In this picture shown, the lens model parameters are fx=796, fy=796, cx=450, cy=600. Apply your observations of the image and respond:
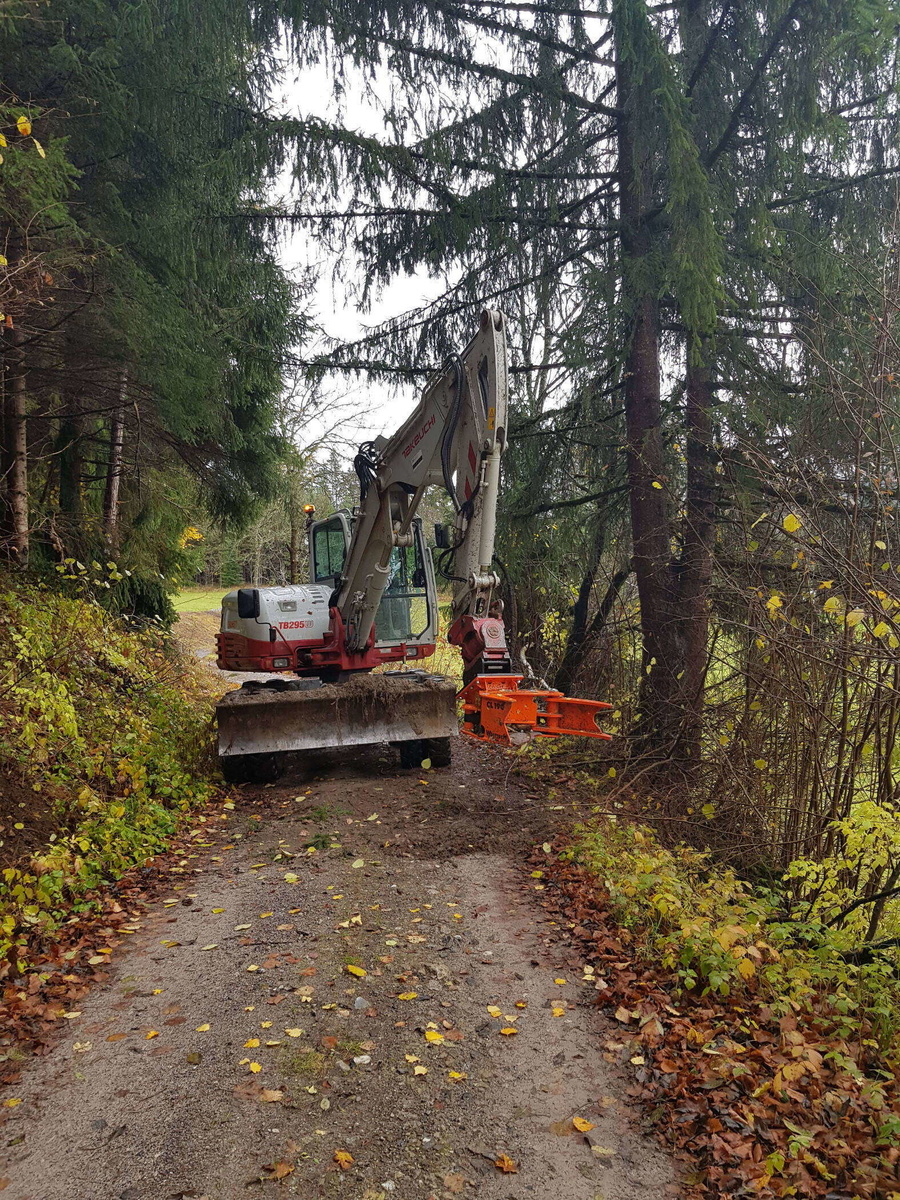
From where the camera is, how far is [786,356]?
7395 mm

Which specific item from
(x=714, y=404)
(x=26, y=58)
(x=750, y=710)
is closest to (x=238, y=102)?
(x=26, y=58)

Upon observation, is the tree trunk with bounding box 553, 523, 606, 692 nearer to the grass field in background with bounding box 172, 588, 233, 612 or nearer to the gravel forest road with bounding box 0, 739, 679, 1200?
the gravel forest road with bounding box 0, 739, 679, 1200

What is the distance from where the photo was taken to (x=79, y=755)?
6.82m

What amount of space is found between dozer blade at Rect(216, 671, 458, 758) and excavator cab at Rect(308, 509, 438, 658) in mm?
1026

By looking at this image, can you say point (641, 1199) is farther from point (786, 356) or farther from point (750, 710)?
point (786, 356)

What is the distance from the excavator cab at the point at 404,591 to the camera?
31.1 ft

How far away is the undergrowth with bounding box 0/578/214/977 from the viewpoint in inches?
200

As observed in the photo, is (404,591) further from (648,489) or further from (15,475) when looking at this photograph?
(15,475)

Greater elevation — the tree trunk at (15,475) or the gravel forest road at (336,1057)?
the tree trunk at (15,475)

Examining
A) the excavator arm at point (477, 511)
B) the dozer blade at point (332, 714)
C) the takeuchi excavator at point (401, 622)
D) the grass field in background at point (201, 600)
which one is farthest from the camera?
the grass field in background at point (201, 600)

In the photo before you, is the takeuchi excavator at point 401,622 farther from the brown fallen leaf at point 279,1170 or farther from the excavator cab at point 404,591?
the brown fallen leaf at point 279,1170

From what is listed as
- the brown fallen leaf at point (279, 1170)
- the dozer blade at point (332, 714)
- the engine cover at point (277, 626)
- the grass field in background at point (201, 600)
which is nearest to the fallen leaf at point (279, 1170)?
the brown fallen leaf at point (279, 1170)

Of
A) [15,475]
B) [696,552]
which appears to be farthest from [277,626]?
[696,552]

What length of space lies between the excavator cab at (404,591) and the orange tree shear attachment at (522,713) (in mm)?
3381
